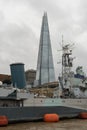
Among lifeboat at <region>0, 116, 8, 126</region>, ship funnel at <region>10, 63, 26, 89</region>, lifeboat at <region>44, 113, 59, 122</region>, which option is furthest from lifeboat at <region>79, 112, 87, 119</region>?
lifeboat at <region>0, 116, 8, 126</region>

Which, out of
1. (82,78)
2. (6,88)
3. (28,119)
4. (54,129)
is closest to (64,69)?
(82,78)

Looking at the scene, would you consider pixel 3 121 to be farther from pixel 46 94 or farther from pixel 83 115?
pixel 46 94

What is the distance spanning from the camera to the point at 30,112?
80.3 feet

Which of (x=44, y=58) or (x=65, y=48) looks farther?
(x=44, y=58)

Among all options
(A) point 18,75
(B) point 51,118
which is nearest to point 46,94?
(A) point 18,75

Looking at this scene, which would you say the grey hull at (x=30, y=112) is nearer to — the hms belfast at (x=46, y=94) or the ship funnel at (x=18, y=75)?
the hms belfast at (x=46, y=94)

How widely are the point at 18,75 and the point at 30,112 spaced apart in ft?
25.6

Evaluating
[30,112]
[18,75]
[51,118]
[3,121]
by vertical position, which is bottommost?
[51,118]

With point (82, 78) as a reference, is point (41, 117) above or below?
below

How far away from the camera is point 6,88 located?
92.3 feet

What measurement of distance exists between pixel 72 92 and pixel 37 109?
41.4ft

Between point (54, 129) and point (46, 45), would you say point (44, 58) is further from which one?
point (54, 129)

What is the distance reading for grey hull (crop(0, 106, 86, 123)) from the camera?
22.9m

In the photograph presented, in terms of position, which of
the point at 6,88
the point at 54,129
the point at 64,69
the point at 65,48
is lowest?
the point at 54,129
